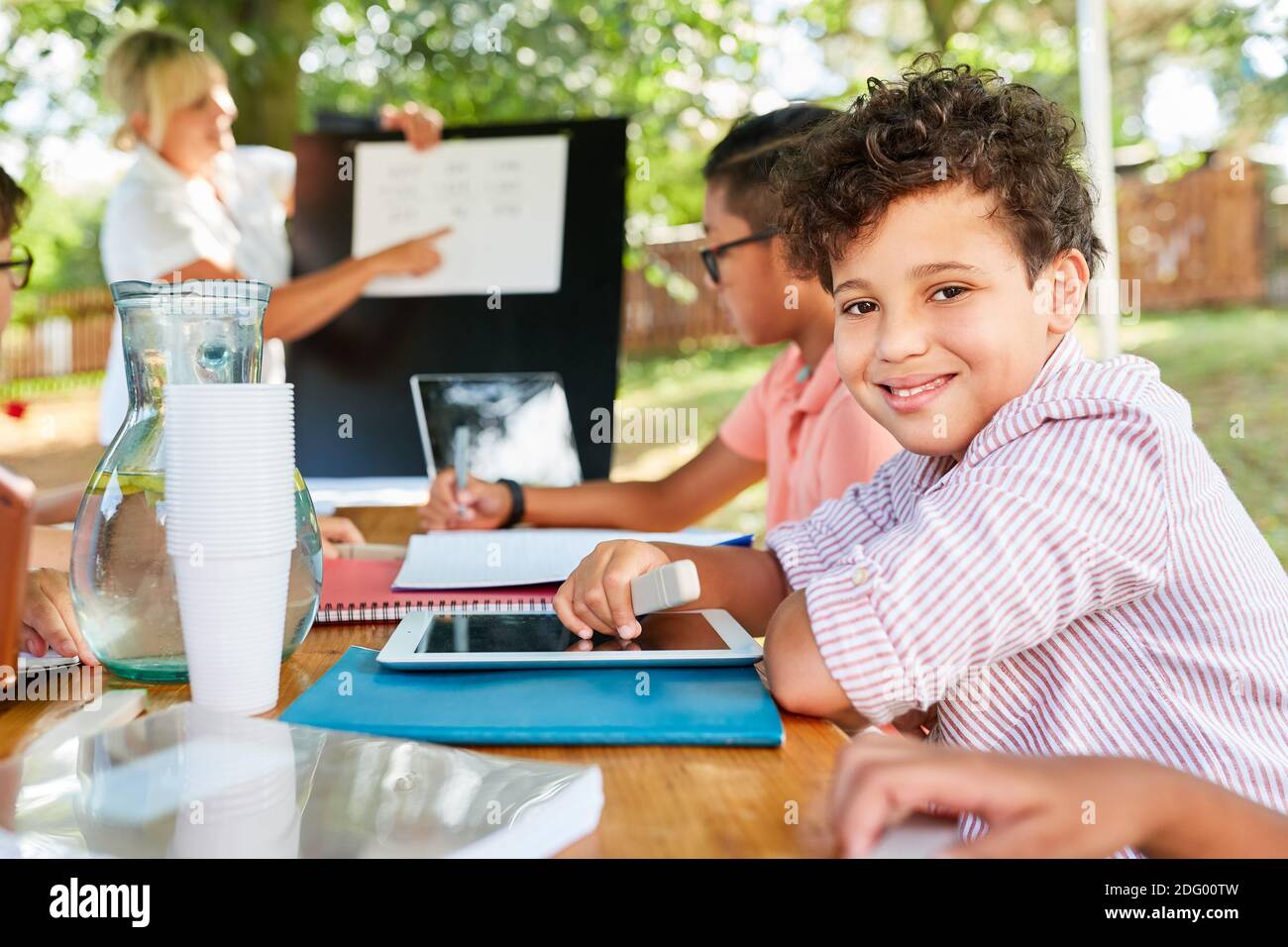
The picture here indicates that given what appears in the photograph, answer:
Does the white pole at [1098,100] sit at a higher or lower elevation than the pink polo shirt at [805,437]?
higher

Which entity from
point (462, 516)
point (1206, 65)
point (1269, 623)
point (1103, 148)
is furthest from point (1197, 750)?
point (1206, 65)

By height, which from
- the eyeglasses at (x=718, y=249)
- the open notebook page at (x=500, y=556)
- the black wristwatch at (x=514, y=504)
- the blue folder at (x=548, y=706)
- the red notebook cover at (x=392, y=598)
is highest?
the eyeglasses at (x=718, y=249)

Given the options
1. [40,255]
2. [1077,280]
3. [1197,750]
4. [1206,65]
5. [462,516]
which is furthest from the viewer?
[40,255]

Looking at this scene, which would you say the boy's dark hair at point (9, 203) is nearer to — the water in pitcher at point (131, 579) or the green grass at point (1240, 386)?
the water in pitcher at point (131, 579)

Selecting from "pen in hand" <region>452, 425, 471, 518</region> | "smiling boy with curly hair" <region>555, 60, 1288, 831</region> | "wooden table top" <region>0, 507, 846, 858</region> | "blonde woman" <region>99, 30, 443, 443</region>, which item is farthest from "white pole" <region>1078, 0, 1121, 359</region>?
"wooden table top" <region>0, 507, 846, 858</region>

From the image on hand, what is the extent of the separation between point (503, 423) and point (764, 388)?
60 cm

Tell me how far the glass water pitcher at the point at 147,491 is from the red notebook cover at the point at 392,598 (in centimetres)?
26

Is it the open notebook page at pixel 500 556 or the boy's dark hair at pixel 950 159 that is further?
the open notebook page at pixel 500 556

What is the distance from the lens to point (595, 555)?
119 centimetres

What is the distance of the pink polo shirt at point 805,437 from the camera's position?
1.84 metres

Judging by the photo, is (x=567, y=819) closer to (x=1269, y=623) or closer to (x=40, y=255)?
(x=1269, y=623)

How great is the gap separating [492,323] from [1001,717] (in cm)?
181

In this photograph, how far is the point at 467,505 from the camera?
204 cm

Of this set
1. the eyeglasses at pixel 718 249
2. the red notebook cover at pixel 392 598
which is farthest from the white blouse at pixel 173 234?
the red notebook cover at pixel 392 598
